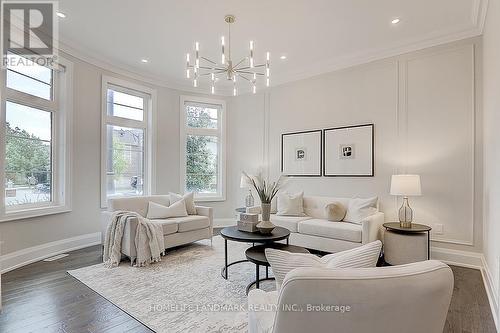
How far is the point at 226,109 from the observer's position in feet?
20.4

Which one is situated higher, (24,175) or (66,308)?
(24,175)

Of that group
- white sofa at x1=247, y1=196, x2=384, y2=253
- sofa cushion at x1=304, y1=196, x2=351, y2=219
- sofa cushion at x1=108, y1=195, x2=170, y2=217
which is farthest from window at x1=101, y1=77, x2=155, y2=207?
sofa cushion at x1=304, y1=196, x2=351, y2=219

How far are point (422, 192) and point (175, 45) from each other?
13.8ft

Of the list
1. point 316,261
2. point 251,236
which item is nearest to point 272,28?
point 251,236

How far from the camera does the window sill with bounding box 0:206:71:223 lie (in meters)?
3.31

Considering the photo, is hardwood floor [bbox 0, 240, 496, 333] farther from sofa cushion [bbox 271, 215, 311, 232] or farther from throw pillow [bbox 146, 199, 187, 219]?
sofa cushion [bbox 271, 215, 311, 232]

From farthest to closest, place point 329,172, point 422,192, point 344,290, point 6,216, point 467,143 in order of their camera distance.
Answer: point 329,172
point 422,192
point 467,143
point 6,216
point 344,290

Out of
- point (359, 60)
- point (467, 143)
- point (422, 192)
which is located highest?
point (359, 60)

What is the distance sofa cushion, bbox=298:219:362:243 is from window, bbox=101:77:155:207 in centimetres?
313

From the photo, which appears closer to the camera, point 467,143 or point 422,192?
point 467,143

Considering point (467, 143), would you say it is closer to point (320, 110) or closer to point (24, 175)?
point (320, 110)

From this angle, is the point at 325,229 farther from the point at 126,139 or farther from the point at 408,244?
the point at 126,139

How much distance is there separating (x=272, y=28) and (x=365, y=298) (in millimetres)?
3486

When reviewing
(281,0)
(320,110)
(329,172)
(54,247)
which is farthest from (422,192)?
(54,247)
